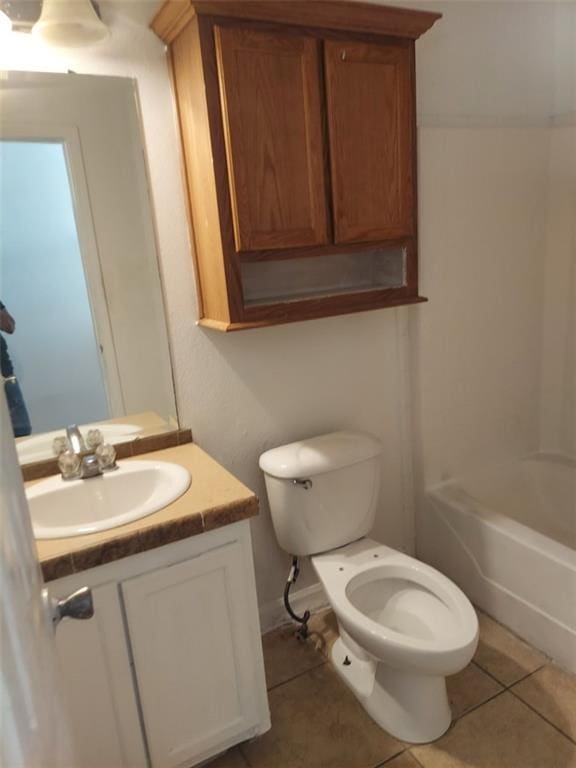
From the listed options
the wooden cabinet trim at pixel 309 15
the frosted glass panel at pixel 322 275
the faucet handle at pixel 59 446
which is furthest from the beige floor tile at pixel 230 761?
the wooden cabinet trim at pixel 309 15

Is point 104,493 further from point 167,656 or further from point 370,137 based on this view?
point 370,137

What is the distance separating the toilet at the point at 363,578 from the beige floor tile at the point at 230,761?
39cm

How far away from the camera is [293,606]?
6.52ft

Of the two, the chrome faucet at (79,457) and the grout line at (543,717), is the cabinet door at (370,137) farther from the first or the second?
the grout line at (543,717)

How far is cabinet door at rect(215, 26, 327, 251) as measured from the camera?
1.32 meters

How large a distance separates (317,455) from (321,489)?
0.11 meters

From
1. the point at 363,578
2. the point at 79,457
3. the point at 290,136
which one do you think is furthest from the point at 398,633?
the point at 290,136

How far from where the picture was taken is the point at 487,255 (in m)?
2.08

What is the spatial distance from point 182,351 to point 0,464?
1094 millimetres

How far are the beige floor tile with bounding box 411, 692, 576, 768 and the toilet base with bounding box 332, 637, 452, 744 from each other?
0.04m

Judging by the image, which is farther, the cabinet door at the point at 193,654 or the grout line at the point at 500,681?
the grout line at the point at 500,681

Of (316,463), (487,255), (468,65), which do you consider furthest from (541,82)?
(316,463)

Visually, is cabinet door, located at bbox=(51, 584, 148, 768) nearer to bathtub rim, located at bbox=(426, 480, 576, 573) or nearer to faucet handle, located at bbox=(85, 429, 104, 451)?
faucet handle, located at bbox=(85, 429, 104, 451)

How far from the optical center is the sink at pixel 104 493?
4.39 ft
